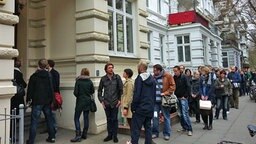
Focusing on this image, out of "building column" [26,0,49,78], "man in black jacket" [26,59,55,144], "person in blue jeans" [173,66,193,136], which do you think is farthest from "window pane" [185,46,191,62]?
"man in black jacket" [26,59,55,144]

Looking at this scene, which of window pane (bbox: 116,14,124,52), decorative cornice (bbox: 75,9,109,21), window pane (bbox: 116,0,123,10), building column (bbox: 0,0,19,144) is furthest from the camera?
window pane (bbox: 116,0,123,10)

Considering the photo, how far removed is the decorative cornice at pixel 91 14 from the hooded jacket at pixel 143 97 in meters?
3.16


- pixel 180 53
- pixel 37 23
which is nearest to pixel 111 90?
pixel 37 23

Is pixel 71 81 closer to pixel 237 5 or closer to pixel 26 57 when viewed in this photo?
pixel 26 57

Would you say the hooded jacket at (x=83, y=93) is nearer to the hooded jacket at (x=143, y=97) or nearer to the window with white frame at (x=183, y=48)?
the hooded jacket at (x=143, y=97)

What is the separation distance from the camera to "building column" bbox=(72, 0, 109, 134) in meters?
8.83

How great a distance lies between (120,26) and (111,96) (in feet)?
12.1

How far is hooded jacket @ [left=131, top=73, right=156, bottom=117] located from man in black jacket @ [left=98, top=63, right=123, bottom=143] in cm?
123

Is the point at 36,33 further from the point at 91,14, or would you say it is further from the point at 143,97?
the point at 143,97

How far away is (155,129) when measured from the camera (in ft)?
27.5

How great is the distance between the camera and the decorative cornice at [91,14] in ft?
29.3

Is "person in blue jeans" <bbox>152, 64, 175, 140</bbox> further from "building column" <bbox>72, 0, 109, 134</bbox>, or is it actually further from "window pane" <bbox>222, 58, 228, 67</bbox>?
"window pane" <bbox>222, 58, 228, 67</bbox>

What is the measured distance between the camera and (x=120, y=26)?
10688 mm

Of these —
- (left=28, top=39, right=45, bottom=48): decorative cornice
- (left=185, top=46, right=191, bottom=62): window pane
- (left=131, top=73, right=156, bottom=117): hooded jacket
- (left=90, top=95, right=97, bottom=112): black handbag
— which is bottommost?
(left=90, top=95, right=97, bottom=112): black handbag
